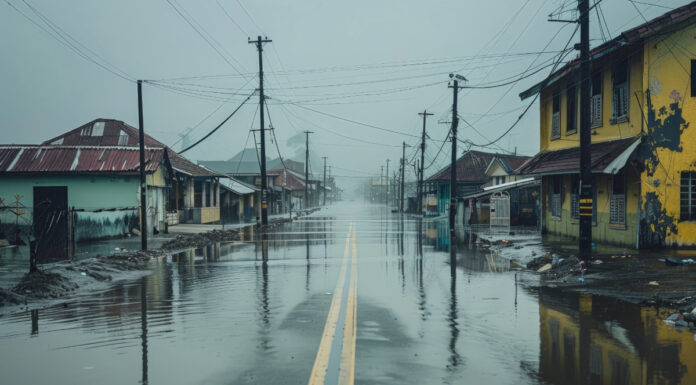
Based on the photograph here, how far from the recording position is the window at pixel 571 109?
24516mm

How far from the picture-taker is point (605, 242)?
21719 mm

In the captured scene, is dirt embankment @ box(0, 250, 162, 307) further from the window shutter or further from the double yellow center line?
the window shutter

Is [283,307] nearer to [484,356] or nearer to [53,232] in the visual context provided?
[484,356]

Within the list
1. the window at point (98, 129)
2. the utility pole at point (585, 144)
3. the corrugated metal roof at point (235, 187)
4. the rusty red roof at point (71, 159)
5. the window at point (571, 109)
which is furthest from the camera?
the window at point (98, 129)

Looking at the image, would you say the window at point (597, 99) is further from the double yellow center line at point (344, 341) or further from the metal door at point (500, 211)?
the metal door at point (500, 211)

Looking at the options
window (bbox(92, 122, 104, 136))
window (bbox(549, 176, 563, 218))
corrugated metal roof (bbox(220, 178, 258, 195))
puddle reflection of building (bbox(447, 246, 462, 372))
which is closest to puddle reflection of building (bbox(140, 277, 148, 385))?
A: puddle reflection of building (bbox(447, 246, 462, 372))

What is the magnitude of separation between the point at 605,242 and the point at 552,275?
854cm

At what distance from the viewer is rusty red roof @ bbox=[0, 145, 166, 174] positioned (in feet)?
95.6

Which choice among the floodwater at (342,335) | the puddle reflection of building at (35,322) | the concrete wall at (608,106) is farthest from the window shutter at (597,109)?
the puddle reflection of building at (35,322)

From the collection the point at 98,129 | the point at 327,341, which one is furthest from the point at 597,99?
the point at 98,129

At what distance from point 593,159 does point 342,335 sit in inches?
601

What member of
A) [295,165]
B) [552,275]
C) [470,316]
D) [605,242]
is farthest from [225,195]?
[295,165]

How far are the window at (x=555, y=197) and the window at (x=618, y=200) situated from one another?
564cm

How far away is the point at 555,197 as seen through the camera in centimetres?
2795
